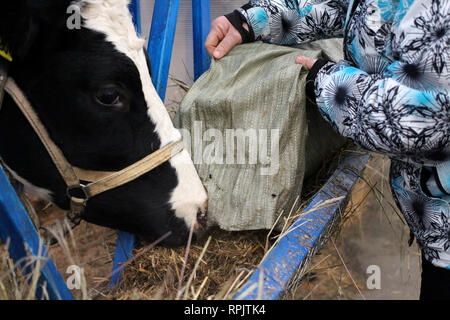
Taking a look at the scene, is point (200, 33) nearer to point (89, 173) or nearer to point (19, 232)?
point (89, 173)

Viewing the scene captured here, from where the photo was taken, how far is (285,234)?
1346 mm

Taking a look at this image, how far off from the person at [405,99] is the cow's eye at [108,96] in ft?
1.86

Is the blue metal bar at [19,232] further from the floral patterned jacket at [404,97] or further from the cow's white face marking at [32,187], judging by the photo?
the floral patterned jacket at [404,97]

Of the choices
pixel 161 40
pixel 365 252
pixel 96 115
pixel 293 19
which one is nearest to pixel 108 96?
pixel 96 115

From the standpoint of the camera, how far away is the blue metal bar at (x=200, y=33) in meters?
1.89

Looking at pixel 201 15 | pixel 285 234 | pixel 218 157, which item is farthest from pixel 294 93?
pixel 201 15

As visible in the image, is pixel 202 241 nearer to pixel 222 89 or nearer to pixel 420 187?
pixel 222 89

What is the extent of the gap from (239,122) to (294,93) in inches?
8.0

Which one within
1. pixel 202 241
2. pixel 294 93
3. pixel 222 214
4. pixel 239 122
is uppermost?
pixel 294 93

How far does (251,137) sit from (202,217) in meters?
0.30

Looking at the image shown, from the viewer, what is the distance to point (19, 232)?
1025mm

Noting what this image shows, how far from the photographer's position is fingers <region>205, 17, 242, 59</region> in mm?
1662

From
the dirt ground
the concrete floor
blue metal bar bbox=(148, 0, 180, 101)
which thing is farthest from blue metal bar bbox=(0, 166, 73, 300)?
the concrete floor

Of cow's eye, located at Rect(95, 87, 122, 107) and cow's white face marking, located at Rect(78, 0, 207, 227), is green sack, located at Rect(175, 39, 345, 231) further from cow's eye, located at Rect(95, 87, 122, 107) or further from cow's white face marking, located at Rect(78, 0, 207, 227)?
cow's eye, located at Rect(95, 87, 122, 107)
